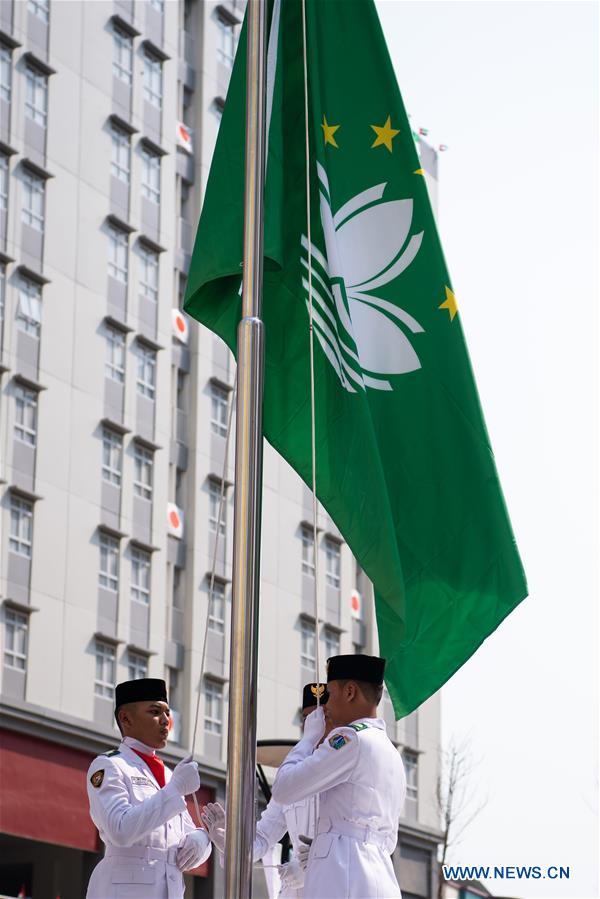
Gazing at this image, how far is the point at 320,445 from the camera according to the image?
20.4 ft

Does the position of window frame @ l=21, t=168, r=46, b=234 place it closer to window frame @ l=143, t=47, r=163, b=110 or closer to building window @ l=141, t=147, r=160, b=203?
building window @ l=141, t=147, r=160, b=203

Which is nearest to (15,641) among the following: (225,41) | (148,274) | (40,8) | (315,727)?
(148,274)

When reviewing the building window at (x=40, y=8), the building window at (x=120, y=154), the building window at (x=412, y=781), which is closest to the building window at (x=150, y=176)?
the building window at (x=120, y=154)

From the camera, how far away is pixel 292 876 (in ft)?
20.7

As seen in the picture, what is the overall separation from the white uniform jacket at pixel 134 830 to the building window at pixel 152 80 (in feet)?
97.8

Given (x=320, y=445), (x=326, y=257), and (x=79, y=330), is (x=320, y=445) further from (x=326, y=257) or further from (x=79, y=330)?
(x=79, y=330)

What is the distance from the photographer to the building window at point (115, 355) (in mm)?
31609

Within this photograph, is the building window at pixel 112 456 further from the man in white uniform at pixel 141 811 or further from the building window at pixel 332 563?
the man in white uniform at pixel 141 811

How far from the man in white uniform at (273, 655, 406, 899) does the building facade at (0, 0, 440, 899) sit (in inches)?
874

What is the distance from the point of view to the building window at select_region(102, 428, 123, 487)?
30.9m

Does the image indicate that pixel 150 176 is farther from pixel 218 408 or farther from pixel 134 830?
pixel 134 830

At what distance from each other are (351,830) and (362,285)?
7.81 ft

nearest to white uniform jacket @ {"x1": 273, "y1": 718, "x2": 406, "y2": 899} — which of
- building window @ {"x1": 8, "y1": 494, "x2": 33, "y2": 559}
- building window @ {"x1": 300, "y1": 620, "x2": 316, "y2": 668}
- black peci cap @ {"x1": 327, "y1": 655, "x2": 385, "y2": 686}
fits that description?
black peci cap @ {"x1": 327, "y1": 655, "x2": 385, "y2": 686}

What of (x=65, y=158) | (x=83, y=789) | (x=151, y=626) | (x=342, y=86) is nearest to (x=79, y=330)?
(x=65, y=158)
